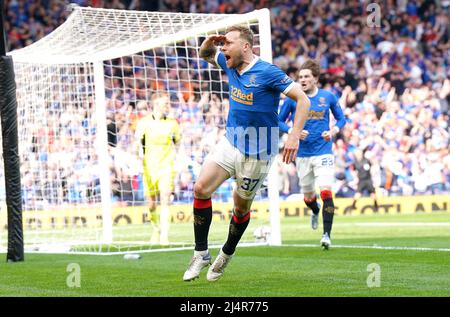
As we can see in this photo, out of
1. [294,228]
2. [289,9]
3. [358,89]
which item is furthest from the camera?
[289,9]

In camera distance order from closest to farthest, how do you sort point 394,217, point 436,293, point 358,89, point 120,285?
point 436,293 → point 120,285 → point 394,217 → point 358,89

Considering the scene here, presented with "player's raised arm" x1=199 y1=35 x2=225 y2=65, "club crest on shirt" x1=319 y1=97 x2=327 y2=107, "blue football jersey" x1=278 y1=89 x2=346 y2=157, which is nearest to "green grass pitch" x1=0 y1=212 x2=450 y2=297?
"blue football jersey" x1=278 y1=89 x2=346 y2=157

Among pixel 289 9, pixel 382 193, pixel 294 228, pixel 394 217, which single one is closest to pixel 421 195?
pixel 382 193

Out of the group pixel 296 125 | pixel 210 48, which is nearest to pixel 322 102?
pixel 210 48

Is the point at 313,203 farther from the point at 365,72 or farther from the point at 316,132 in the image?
the point at 365,72

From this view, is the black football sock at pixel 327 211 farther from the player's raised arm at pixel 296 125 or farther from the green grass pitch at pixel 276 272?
the player's raised arm at pixel 296 125

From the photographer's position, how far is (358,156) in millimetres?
23875

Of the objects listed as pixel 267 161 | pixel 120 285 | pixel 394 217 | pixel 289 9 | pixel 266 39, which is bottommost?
pixel 394 217

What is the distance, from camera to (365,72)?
2727cm

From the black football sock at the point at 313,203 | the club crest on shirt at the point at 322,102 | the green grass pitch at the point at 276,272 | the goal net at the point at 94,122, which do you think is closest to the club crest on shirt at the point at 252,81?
the green grass pitch at the point at 276,272

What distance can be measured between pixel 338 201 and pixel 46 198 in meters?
9.69

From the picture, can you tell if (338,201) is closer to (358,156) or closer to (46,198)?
(358,156)

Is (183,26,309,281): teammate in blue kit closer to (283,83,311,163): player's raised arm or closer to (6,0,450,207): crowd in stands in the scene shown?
(283,83,311,163): player's raised arm

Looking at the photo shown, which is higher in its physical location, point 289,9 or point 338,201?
point 289,9
